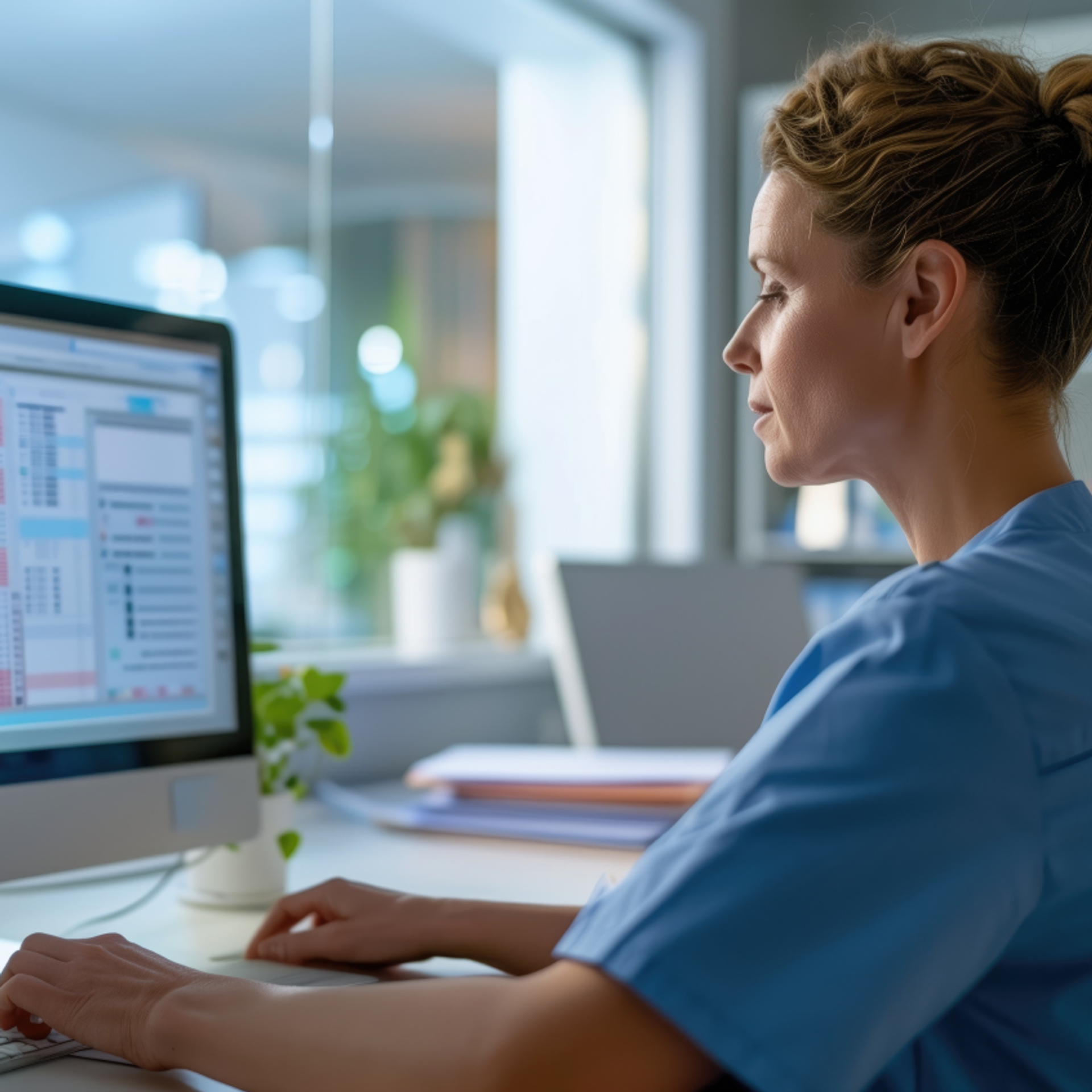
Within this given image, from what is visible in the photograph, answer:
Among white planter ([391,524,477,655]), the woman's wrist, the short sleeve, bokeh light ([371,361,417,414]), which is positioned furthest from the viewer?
bokeh light ([371,361,417,414])

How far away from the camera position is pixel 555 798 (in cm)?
145

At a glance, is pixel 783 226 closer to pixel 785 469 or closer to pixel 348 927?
pixel 785 469

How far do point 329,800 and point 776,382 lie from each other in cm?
96

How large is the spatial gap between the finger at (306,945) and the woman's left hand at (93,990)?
7.0 inches

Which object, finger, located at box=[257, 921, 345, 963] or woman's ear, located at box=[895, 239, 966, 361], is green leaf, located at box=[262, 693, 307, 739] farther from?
woman's ear, located at box=[895, 239, 966, 361]

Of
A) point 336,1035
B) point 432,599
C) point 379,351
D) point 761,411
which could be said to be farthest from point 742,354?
point 379,351

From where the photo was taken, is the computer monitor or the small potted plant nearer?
the computer monitor

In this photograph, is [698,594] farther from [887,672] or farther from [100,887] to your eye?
[887,672]

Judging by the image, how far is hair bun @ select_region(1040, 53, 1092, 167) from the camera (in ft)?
2.52

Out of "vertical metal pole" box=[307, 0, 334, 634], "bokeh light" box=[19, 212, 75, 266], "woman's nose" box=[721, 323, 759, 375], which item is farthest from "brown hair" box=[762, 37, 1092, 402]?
"vertical metal pole" box=[307, 0, 334, 634]

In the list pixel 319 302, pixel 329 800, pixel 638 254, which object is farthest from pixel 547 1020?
pixel 638 254

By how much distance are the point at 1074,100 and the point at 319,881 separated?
0.91 meters

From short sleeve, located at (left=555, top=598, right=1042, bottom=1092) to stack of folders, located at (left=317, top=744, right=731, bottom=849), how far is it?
76cm

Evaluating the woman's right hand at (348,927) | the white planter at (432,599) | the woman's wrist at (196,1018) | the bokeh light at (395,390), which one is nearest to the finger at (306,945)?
the woman's right hand at (348,927)
